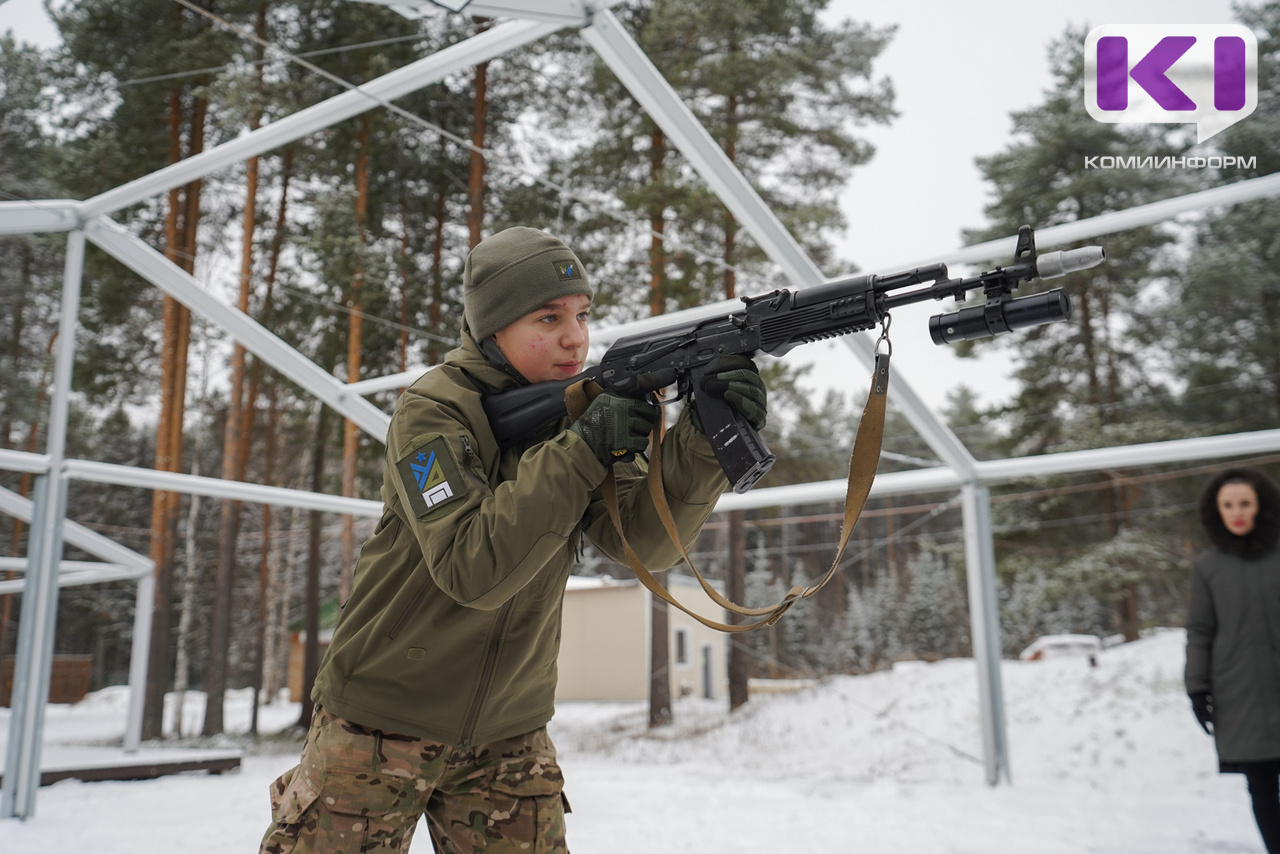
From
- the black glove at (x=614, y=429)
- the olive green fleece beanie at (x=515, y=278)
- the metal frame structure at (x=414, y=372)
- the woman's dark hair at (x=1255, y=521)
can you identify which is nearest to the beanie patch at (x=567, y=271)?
the olive green fleece beanie at (x=515, y=278)

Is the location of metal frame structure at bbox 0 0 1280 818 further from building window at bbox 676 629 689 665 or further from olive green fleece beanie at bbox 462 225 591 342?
building window at bbox 676 629 689 665

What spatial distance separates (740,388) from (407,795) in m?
0.91

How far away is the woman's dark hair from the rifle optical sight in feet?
7.87

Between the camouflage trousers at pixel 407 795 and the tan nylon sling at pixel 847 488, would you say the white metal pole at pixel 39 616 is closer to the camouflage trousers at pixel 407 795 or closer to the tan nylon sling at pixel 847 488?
the camouflage trousers at pixel 407 795

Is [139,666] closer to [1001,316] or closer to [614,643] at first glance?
[1001,316]

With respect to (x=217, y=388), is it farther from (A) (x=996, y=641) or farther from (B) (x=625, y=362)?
(B) (x=625, y=362)

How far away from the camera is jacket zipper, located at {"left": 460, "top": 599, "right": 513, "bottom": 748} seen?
1534 mm

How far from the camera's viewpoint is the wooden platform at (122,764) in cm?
677

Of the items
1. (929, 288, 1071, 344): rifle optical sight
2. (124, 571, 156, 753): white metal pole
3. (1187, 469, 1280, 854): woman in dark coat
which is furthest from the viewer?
(124, 571, 156, 753): white metal pole

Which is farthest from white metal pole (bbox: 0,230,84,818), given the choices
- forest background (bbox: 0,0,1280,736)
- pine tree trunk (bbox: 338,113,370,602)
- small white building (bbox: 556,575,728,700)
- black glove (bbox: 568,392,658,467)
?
small white building (bbox: 556,575,728,700)

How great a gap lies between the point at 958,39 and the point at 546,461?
13.6 m

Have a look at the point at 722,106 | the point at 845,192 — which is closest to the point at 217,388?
the point at 722,106

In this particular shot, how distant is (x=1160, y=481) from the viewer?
13070 mm

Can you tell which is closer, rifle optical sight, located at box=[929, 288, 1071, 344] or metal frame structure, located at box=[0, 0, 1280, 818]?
rifle optical sight, located at box=[929, 288, 1071, 344]
